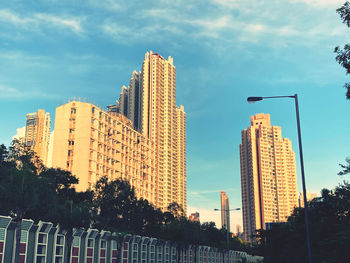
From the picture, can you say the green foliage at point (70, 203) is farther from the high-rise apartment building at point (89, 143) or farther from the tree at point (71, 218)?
the high-rise apartment building at point (89, 143)

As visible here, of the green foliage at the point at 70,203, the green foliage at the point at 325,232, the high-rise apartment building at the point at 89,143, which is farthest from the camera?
the high-rise apartment building at the point at 89,143

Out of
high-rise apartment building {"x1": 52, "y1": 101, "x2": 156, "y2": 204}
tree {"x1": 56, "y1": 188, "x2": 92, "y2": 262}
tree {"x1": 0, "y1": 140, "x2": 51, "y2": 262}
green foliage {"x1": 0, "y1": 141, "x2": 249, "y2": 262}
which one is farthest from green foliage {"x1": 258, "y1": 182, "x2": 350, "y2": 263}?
high-rise apartment building {"x1": 52, "y1": 101, "x2": 156, "y2": 204}

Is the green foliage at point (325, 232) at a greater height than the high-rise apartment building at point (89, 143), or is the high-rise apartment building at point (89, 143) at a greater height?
the high-rise apartment building at point (89, 143)

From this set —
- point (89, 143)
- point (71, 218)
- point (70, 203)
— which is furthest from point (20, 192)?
point (89, 143)

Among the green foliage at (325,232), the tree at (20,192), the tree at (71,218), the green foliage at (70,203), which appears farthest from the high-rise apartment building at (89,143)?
the tree at (20,192)

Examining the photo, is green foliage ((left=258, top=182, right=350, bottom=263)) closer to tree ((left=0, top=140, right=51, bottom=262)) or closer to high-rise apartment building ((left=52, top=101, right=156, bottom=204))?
tree ((left=0, top=140, right=51, bottom=262))

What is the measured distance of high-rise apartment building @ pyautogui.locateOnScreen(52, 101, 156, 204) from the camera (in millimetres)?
129750

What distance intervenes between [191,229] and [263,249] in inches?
812

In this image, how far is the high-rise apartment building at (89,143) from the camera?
426ft

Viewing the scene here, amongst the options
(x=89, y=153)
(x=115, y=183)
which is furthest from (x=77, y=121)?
(x=115, y=183)

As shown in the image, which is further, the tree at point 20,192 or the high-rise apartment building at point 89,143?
the high-rise apartment building at point 89,143

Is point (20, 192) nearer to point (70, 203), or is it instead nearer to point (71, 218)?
point (71, 218)

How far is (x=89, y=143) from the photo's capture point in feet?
429

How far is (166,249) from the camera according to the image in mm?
84375
